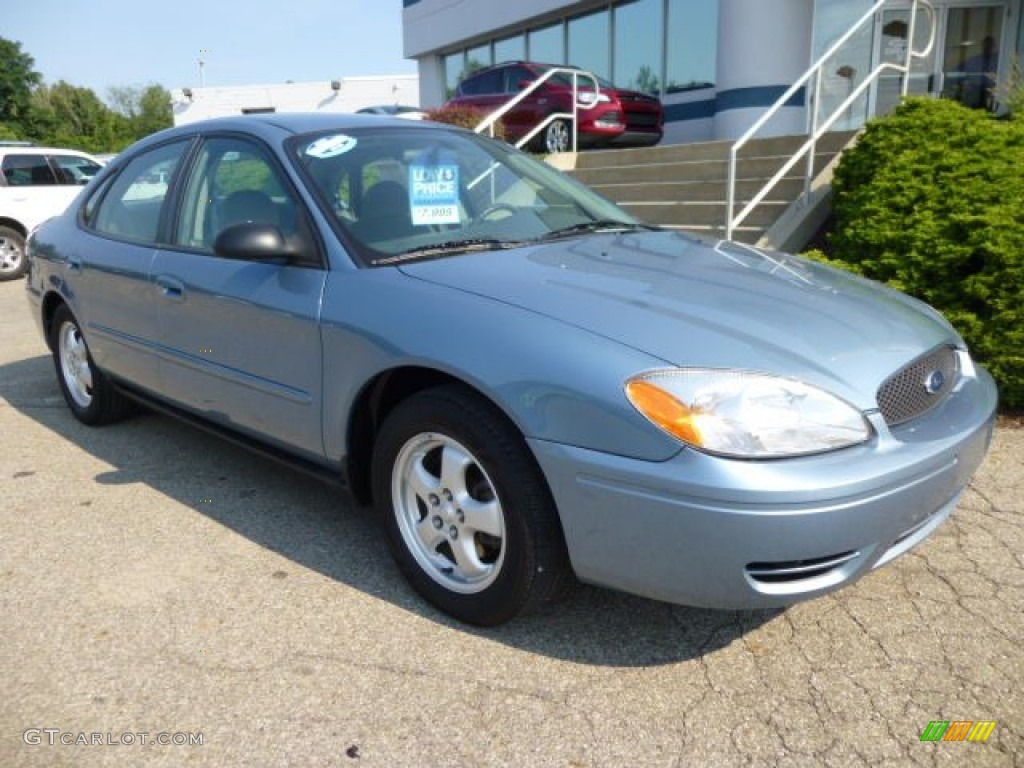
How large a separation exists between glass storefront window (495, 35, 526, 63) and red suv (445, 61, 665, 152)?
6.33m

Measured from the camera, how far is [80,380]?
4.74 metres

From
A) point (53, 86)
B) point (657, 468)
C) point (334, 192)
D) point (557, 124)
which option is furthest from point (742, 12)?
point (53, 86)

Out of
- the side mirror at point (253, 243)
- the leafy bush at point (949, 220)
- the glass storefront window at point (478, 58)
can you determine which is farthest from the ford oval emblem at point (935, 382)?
the glass storefront window at point (478, 58)

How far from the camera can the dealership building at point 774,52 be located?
39.7 ft

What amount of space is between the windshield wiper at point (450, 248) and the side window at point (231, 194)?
0.42 m

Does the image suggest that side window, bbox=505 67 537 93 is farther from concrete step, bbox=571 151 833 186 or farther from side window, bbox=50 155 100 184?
side window, bbox=50 155 100 184

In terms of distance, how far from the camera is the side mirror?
285 cm

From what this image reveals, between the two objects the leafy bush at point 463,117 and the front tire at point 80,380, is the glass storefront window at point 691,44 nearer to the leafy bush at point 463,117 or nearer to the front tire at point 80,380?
the leafy bush at point 463,117

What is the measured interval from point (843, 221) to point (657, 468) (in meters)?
4.33

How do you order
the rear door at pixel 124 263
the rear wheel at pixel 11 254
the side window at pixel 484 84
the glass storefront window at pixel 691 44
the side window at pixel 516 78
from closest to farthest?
the rear door at pixel 124 263 < the rear wheel at pixel 11 254 < the side window at pixel 516 78 < the side window at pixel 484 84 < the glass storefront window at pixel 691 44

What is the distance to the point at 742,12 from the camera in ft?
41.3

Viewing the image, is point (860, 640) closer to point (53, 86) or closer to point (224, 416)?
point (224, 416)

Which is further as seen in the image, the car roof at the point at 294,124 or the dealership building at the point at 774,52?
the dealership building at the point at 774,52

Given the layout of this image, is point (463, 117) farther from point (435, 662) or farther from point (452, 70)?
point (452, 70)
